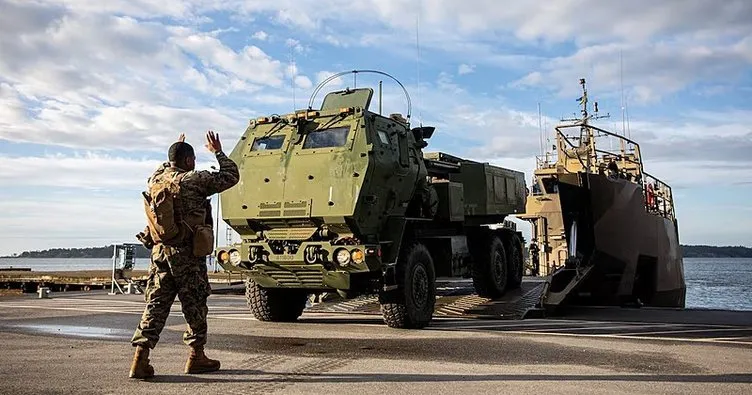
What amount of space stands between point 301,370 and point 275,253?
3467 mm

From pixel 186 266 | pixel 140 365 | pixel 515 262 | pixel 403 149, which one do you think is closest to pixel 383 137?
pixel 403 149

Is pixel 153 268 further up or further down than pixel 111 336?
further up

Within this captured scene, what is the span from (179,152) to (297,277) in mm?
3771

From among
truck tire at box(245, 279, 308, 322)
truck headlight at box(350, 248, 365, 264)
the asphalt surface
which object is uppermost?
truck headlight at box(350, 248, 365, 264)

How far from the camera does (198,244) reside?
5230mm

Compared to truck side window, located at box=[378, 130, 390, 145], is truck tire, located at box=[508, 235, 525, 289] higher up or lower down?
lower down

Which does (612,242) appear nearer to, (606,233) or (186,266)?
(606,233)

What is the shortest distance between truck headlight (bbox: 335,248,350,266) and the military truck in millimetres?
12

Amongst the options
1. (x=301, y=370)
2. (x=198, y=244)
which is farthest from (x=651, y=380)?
(x=198, y=244)

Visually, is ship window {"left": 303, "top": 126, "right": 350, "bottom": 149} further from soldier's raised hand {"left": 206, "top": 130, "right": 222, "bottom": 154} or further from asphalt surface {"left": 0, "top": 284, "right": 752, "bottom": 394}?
soldier's raised hand {"left": 206, "top": 130, "right": 222, "bottom": 154}

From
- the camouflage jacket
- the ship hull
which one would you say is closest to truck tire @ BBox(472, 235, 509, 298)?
the ship hull

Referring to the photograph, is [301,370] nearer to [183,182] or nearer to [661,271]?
[183,182]

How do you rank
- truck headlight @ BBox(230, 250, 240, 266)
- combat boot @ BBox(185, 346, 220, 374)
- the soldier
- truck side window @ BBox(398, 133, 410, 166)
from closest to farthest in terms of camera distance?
1. the soldier
2. combat boot @ BBox(185, 346, 220, 374)
3. truck headlight @ BBox(230, 250, 240, 266)
4. truck side window @ BBox(398, 133, 410, 166)

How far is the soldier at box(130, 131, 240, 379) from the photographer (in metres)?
5.09
